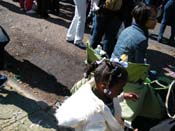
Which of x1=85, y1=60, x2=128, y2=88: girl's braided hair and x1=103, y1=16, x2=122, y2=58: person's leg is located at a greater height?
x1=85, y1=60, x2=128, y2=88: girl's braided hair

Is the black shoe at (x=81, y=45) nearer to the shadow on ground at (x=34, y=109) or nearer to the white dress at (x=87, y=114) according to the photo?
the shadow on ground at (x=34, y=109)

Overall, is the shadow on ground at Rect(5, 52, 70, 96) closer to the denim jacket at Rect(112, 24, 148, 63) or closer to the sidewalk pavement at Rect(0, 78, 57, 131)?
the sidewalk pavement at Rect(0, 78, 57, 131)

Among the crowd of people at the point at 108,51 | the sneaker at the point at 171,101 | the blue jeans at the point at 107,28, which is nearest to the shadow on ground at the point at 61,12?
the crowd of people at the point at 108,51

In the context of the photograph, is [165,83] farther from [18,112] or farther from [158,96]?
[18,112]

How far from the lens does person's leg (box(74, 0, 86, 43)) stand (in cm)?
760

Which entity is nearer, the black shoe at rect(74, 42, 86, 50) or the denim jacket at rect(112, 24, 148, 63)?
the denim jacket at rect(112, 24, 148, 63)

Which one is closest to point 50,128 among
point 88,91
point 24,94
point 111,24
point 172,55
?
point 24,94

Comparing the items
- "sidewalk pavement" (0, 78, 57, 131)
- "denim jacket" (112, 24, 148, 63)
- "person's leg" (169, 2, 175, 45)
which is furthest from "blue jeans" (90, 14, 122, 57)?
"person's leg" (169, 2, 175, 45)

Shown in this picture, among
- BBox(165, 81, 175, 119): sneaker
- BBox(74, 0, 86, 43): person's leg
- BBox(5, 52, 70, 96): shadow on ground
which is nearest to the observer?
BBox(165, 81, 175, 119): sneaker

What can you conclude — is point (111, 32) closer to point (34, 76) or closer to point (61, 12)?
point (34, 76)

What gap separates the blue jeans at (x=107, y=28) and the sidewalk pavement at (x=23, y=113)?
1.83 meters

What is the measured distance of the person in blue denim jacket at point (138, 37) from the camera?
4.90 metres

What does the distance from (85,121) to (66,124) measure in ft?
0.52

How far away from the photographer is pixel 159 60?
8.19 metres
